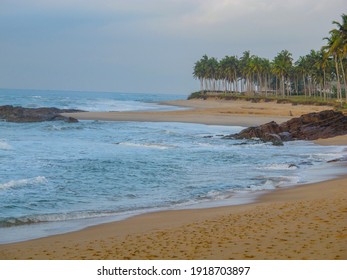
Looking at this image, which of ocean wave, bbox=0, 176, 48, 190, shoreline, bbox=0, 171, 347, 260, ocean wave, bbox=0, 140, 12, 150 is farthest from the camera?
ocean wave, bbox=0, 140, 12, 150

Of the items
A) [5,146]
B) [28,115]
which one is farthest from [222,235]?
[28,115]

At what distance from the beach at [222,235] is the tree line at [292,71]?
Result: 155ft

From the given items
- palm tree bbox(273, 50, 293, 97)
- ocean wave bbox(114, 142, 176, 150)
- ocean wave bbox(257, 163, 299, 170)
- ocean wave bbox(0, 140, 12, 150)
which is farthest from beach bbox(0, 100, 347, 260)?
palm tree bbox(273, 50, 293, 97)

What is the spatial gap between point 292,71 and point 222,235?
99125 millimetres

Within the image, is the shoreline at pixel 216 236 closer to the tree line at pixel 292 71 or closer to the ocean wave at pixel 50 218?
the ocean wave at pixel 50 218

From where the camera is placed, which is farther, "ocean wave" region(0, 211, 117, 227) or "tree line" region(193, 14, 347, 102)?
"tree line" region(193, 14, 347, 102)

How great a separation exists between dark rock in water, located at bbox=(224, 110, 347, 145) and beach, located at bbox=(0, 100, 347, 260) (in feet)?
69.9

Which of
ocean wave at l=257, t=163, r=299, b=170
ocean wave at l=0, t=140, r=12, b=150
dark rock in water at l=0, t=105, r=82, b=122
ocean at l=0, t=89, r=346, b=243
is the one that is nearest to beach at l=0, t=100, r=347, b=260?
ocean at l=0, t=89, r=346, b=243

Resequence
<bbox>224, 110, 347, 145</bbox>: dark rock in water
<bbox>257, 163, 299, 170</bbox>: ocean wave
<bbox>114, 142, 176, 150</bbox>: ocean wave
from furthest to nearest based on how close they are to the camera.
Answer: <bbox>224, 110, 347, 145</bbox>: dark rock in water, <bbox>114, 142, 176, 150</bbox>: ocean wave, <bbox>257, 163, 299, 170</bbox>: ocean wave

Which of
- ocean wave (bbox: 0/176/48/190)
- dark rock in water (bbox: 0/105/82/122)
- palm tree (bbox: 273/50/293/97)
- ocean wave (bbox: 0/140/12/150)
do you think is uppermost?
palm tree (bbox: 273/50/293/97)

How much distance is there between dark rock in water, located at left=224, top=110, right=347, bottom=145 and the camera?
36.8 metres

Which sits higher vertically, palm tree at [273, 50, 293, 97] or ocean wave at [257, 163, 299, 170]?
palm tree at [273, 50, 293, 97]

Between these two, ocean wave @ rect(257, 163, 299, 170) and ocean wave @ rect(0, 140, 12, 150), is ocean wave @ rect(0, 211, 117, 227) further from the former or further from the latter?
ocean wave @ rect(0, 140, 12, 150)

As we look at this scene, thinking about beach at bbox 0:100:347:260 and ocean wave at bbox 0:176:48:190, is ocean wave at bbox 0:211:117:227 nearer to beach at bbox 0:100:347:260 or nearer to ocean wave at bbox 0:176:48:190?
beach at bbox 0:100:347:260
